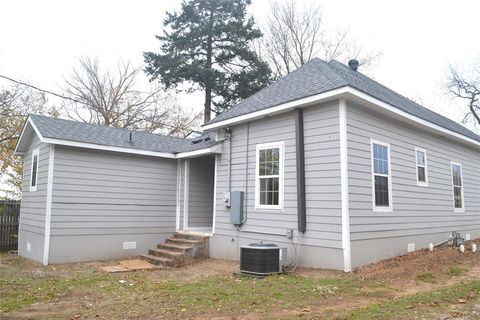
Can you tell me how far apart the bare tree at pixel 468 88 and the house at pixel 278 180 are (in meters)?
19.7

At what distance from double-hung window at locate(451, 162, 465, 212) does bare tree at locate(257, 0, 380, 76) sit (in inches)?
561

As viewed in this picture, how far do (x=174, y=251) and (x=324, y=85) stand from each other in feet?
18.7

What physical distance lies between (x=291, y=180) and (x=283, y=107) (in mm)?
1610

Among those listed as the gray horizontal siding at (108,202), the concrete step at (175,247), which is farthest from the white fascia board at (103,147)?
the concrete step at (175,247)

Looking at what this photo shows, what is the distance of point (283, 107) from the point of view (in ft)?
27.3

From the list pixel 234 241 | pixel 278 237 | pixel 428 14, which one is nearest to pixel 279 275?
pixel 278 237

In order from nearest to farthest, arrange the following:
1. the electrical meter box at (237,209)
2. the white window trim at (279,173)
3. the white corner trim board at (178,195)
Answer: the white window trim at (279,173), the electrical meter box at (237,209), the white corner trim board at (178,195)

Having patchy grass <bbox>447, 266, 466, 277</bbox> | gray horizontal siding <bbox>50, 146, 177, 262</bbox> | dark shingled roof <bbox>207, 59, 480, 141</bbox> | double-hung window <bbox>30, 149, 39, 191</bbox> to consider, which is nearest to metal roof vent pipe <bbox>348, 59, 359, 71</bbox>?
dark shingled roof <bbox>207, 59, 480, 141</bbox>

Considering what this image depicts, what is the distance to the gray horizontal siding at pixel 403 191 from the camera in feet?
25.2

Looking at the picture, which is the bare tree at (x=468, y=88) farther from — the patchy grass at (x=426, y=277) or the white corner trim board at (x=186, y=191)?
the patchy grass at (x=426, y=277)

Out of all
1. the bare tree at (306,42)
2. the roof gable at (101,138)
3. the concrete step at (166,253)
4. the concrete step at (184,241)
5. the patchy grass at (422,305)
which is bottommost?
the concrete step at (166,253)

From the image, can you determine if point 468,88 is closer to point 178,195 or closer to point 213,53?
point 213,53

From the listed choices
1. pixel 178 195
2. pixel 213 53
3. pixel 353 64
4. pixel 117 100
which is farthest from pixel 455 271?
pixel 117 100

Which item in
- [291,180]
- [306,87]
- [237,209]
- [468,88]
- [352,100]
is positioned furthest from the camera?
[468,88]
